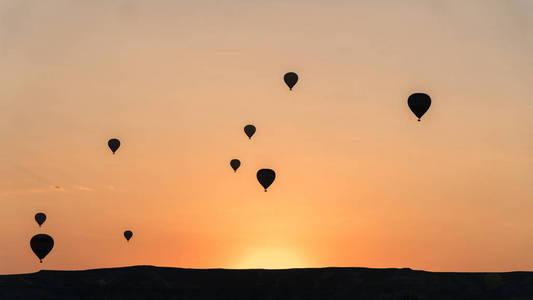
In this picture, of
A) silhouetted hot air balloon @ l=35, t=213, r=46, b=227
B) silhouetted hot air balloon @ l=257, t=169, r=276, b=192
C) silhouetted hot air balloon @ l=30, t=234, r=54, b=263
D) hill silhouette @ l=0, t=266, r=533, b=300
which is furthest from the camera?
hill silhouette @ l=0, t=266, r=533, b=300

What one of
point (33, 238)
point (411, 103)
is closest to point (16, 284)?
point (33, 238)

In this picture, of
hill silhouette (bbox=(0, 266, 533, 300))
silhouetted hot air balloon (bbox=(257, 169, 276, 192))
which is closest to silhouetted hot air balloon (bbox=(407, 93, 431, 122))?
silhouetted hot air balloon (bbox=(257, 169, 276, 192))

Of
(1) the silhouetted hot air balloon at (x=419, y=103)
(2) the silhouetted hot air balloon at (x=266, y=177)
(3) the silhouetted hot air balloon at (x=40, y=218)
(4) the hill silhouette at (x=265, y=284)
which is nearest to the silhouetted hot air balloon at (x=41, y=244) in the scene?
(3) the silhouetted hot air balloon at (x=40, y=218)

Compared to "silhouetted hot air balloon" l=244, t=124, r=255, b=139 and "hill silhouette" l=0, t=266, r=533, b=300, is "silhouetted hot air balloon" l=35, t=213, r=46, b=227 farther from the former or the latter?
"hill silhouette" l=0, t=266, r=533, b=300

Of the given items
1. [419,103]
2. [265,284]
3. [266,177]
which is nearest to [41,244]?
[266,177]

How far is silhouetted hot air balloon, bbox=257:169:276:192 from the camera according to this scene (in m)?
63.6

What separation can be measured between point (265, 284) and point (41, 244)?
76210mm

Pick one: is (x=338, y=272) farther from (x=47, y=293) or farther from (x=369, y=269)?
(x=47, y=293)

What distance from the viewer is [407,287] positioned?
136500mm

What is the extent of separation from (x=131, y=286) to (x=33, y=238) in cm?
7017

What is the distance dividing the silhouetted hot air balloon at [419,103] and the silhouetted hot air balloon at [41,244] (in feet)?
94.6

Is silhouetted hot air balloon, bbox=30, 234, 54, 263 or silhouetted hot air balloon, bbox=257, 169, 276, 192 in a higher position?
silhouetted hot air balloon, bbox=257, 169, 276, 192

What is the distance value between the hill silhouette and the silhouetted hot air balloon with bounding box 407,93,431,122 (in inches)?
3113

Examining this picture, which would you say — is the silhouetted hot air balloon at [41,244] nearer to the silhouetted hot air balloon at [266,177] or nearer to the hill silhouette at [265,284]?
the silhouetted hot air balloon at [266,177]
